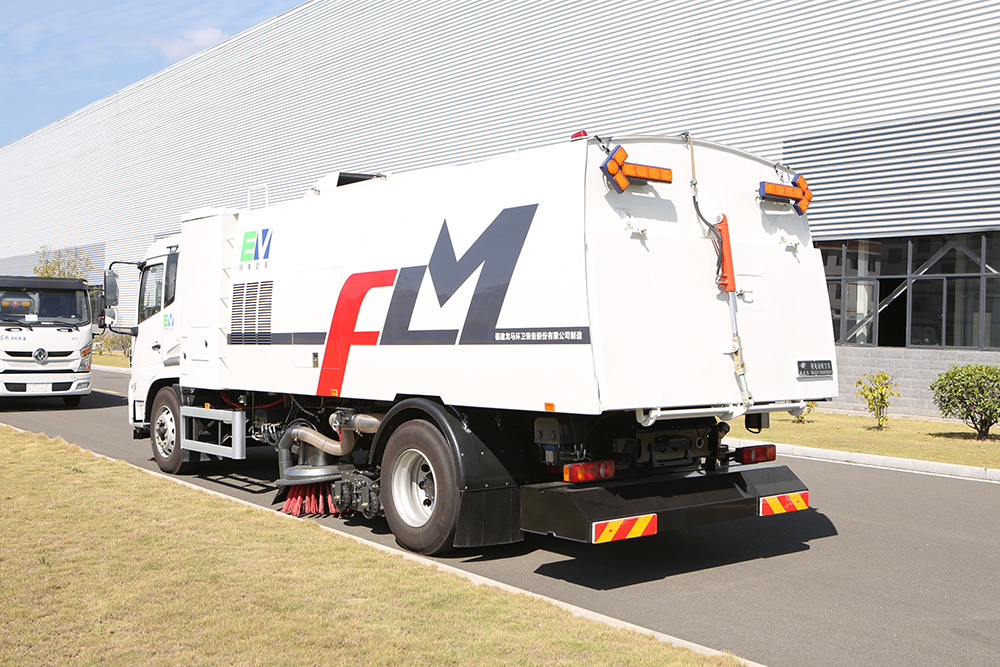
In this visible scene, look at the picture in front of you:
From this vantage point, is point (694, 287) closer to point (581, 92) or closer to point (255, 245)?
point (255, 245)

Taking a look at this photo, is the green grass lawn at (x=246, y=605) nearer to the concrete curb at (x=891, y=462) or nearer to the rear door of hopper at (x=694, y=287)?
the rear door of hopper at (x=694, y=287)

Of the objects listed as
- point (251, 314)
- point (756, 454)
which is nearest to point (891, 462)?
point (756, 454)

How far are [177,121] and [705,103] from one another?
3074 cm

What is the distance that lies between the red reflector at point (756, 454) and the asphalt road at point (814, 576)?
720 mm

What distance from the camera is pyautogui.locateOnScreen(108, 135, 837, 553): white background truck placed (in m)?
6.20

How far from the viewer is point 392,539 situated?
25.8ft

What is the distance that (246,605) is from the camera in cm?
545

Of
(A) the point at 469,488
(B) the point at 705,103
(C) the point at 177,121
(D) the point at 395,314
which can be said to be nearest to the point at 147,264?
(D) the point at 395,314

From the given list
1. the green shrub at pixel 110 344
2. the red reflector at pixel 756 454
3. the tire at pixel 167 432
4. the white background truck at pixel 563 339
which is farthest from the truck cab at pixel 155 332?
the green shrub at pixel 110 344

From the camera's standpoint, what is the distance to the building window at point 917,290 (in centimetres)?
1806

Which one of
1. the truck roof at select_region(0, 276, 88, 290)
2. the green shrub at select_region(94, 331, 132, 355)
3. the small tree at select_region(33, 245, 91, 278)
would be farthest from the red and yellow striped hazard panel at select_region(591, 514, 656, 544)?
the small tree at select_region(33, 245, 91, 278)

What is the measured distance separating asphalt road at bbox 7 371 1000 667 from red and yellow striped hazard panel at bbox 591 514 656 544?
1.33 ft

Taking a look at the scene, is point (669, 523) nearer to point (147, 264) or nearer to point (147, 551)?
point (147, 551)

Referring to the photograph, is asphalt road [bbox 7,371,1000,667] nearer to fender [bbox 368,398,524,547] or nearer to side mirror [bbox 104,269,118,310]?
fender [bbox 368,398,524,547]
